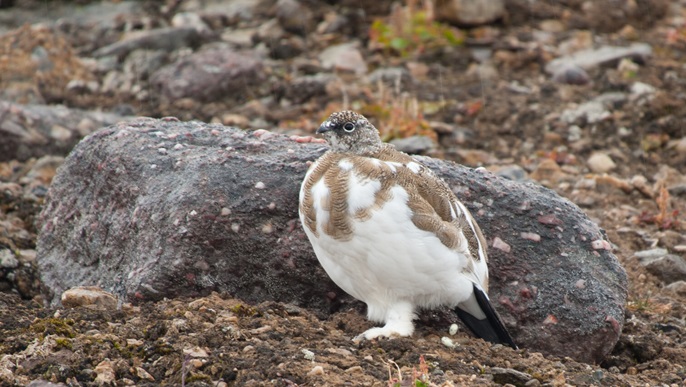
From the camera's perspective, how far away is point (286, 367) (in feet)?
14.1

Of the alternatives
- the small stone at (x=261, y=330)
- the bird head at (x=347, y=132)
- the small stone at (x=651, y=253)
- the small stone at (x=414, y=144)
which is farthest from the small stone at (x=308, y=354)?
the small stone at (x=414, y=144)

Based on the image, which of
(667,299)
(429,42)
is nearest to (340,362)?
(667,299)

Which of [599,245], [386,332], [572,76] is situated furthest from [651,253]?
[572,76]

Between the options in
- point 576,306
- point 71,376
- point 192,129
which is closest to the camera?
point 71,376

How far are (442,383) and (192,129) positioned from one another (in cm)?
255

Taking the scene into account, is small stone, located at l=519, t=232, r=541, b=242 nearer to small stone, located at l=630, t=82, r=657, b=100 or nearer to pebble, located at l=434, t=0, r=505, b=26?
small stone, located at l=630, t=82, r=657, b=100

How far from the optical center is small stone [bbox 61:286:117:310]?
527 cm

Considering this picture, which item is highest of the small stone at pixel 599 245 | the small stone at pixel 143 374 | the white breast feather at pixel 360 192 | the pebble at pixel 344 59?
the white breast feather at pixel 360 192

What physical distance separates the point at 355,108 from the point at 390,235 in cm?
490

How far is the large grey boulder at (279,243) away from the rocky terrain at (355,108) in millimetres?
137

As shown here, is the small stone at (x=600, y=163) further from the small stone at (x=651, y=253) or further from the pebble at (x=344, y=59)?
the pebble at (x=344, y=59)

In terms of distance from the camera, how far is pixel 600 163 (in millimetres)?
8875

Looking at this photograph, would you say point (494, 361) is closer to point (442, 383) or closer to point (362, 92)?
point (442, 383)

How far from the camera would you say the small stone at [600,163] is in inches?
348
